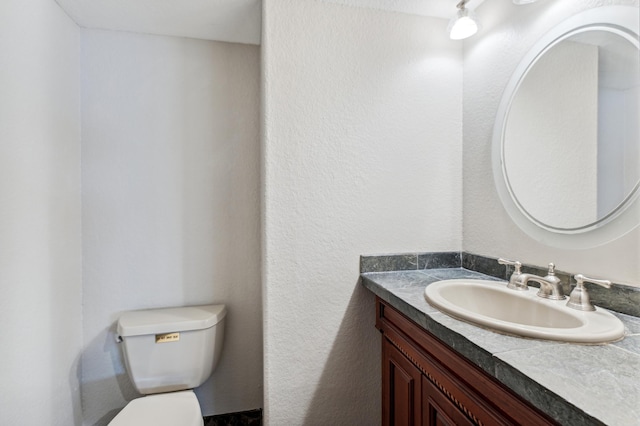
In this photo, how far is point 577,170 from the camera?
3.26 ft

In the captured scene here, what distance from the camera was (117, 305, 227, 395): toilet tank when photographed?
142 centimetres

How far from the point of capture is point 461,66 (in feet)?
5.00

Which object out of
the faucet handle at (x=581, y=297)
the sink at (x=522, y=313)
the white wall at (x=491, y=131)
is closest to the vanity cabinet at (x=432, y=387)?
the sink at (x=522, y=313)

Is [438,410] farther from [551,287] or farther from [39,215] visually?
[39,215]

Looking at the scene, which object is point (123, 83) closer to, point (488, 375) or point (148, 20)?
point (148, 20)

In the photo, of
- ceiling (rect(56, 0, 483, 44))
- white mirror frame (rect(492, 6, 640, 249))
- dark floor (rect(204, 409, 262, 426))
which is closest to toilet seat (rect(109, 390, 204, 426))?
dark floor (rect(204, 409, 262, 426))

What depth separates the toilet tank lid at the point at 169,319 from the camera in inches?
55.5

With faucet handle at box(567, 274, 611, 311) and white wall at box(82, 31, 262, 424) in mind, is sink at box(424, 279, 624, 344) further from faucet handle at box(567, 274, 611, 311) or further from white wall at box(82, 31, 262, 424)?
white wall at box(82, 31, 262, 424)

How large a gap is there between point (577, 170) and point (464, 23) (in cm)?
73

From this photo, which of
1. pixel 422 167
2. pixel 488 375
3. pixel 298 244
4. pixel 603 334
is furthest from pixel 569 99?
pixel 298 244

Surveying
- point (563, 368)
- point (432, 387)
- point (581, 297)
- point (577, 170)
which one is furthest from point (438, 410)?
point (577, 170)

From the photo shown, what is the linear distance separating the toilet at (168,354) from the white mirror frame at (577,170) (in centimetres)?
143

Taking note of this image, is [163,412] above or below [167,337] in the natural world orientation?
below

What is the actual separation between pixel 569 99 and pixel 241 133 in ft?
4.76
